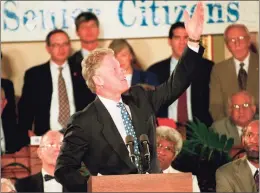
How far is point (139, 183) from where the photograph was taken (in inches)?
143

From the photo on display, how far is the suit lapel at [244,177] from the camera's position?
5.79 m

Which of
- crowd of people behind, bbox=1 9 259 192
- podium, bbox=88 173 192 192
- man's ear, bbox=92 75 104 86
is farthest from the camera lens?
crowd of people behind, bbox=1 9 259 192

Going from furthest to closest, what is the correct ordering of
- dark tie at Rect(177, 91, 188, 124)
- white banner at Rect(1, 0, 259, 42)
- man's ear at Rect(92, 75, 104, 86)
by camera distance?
1. white banner at Rect(1, 0, 259, 42)
2. dark tie at Rect(177, 91, 188, 124)
3. man's ear at Rect(92, 75, 104, 86)

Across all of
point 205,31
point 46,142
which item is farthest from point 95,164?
point 205,31

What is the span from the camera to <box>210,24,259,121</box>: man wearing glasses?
23.8ft

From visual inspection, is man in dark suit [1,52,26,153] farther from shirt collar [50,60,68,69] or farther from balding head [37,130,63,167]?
balding head [37,130,63,167]

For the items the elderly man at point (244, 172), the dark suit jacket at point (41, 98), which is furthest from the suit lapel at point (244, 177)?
the dark suit jacket at point (41, 98)

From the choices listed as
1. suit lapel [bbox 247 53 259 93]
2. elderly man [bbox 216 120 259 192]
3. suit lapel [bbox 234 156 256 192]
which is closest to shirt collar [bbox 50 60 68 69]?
suit lapel [bbox 247 53 259 93]

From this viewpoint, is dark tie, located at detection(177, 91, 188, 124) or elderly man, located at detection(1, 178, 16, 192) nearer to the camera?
elderly man, located at detection(1, 178, 16, 192)

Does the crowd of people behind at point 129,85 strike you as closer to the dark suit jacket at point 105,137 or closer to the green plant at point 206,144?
the green plant at point 206,144

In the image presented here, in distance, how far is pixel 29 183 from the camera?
6086 mm

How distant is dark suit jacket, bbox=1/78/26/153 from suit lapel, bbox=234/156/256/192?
190 centimetres

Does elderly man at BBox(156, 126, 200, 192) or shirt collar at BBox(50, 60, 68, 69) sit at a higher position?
shirt collar at BBox(50, 60, 68, 69)

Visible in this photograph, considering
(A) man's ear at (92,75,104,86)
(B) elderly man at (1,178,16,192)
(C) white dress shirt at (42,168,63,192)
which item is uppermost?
(A) man's ear at (92,75,104,86)
